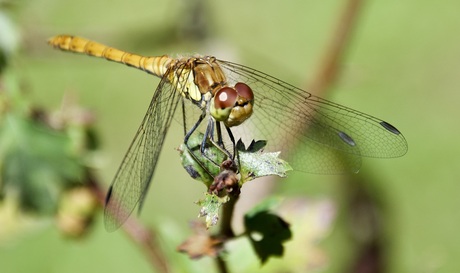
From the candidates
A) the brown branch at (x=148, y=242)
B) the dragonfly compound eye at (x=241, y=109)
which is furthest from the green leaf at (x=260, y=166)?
the brown branch at (x=148, y=242)

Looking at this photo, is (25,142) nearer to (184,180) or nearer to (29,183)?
(29,183)

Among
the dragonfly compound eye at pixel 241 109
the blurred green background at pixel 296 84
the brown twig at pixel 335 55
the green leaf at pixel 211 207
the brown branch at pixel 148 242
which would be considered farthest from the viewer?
the blurred green background at pixel 296 84

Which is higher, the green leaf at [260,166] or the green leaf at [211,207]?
the green leaf at [260,166]

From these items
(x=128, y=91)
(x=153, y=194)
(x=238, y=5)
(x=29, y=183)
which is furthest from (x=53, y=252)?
(x=238, y=5)

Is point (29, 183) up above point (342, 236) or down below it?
below

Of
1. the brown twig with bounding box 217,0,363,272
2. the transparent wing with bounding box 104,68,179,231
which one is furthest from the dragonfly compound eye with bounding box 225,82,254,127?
the brown twig with bounding box 217,0,363,272

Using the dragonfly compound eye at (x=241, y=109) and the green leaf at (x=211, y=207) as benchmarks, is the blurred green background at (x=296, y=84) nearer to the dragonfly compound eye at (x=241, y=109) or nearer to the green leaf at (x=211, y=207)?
the dragonfly compound eye at (x=241, y=109)

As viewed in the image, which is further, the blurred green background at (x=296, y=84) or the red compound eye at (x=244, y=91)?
the blurred green background at (x=296, y=84)
